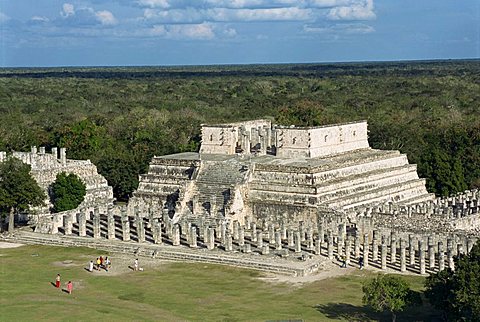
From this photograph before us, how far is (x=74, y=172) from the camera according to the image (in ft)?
154

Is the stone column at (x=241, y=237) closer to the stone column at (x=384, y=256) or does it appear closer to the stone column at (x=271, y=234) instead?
the stone column at (x=271, y=234)

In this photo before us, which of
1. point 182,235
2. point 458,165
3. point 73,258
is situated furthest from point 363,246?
point 458,165

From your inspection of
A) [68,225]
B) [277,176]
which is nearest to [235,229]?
[277,176]

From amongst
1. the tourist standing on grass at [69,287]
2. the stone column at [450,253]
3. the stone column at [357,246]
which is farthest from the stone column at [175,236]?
the stone column at [450,253]

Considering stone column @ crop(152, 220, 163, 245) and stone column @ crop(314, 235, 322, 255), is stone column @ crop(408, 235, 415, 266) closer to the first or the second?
stone column @ crop(314, 235, 322, 255)

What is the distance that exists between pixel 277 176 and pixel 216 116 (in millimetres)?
48138

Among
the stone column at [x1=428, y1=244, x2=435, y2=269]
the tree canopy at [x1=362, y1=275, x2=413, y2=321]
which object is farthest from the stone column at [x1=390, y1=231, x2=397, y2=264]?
the tree canopy at [x1=362, y1=275, x2=413, y2=321]

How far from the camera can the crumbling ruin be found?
3559cm

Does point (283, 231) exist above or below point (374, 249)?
above

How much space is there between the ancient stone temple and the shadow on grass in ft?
63.9

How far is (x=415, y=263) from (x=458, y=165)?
14810 millimetres

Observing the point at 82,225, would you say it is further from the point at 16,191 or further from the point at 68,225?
the point at 16,191

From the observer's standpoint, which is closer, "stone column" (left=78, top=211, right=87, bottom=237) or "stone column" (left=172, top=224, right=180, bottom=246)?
"stone column" (left=172, top=224, right=180, bottom=246)

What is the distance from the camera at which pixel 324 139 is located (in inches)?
1741
